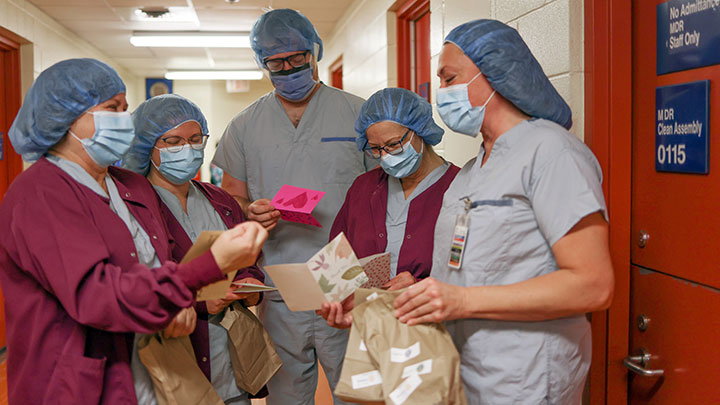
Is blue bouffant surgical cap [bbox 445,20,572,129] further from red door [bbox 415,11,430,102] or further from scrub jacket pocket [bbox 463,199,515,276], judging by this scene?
red door [bbox 415,11,430,102]

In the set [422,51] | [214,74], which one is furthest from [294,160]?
[214,74]

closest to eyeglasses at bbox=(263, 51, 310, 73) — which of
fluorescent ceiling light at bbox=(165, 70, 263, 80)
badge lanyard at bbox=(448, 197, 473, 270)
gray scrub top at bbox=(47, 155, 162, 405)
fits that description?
gray scrub top at bbox=(47, 155, 162, 405)

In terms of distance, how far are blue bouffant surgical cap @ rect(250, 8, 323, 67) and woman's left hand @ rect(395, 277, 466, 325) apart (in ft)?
4.23

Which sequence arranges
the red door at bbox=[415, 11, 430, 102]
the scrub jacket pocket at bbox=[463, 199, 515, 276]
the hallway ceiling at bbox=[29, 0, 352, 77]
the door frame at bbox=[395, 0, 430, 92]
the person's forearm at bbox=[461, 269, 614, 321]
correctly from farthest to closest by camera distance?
the hallway ceiling at bbox=[29, 0, 352, 77], the door frame at bbox=[395, 0, 430, 92], the red door at bbox=[415, 11, 430, 102], the scrub jacket pocket at bbox=[463, 199, 515, 276], the person's forearm at bbox=[461, 269, 614, 321]

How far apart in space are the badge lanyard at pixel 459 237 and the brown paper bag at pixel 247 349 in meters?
A: 0.80

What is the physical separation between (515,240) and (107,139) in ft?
3.37

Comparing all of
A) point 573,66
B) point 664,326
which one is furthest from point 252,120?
point 664,326

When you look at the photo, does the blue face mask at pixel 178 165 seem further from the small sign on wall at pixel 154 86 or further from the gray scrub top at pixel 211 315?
the small sign on wall at pixel 154 86

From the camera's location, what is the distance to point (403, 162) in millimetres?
1834

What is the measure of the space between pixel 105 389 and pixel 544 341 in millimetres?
1052

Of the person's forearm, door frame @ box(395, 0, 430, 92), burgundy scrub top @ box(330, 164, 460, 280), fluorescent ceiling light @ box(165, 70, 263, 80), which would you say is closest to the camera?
the person's forearm

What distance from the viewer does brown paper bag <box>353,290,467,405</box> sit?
1.22 m

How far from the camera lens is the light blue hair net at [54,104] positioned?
1363 millimetres

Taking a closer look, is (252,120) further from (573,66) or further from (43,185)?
(573,66)
